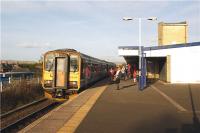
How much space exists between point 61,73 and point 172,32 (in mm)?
31594

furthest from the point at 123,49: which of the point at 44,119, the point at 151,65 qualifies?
the point at 44,119

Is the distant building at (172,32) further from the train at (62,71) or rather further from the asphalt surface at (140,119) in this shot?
the asphalt surface at (140,119)

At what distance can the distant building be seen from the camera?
162ft

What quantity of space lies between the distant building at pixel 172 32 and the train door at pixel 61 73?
30353mm

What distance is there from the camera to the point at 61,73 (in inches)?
836

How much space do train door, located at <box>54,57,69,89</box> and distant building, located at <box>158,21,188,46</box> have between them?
3035 centimetres

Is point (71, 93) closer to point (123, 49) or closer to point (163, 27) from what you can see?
point (123, 49)

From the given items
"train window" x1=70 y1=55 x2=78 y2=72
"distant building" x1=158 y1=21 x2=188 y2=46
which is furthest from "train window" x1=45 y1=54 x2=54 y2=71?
"distant building" x1=158 y1=21 x2=188 y2=46

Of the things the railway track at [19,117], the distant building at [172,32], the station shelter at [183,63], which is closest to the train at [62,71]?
the railway track at [19,117]

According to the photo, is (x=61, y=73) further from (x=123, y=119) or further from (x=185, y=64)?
(x=185, y=64)

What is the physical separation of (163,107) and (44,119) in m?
4.91

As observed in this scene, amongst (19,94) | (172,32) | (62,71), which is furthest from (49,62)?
(172,32)

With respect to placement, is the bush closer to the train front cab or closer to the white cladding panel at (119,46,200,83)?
the train front cab

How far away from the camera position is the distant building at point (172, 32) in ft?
162
